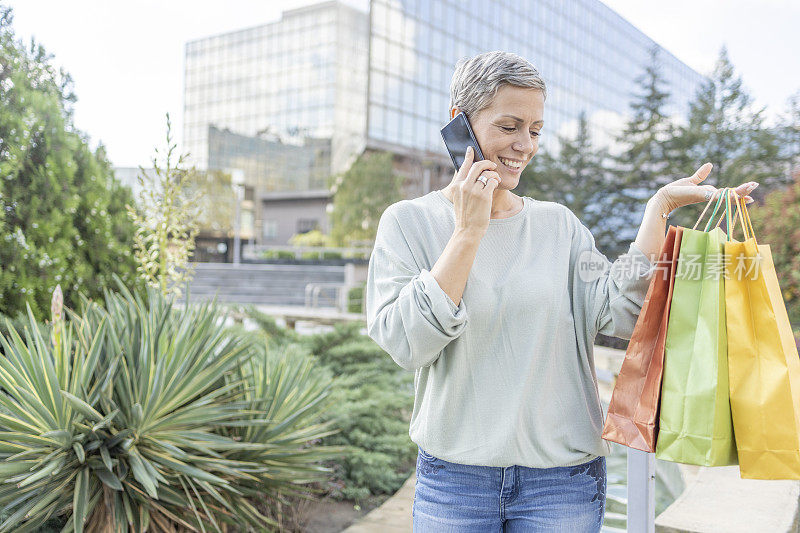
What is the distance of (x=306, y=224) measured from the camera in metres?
47.2

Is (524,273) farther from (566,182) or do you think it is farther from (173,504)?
(566,182)

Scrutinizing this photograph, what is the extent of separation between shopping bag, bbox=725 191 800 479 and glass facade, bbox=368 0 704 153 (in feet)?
122

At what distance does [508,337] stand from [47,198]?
4.05 metres

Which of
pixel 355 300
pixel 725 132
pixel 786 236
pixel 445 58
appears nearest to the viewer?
pixel 786 236

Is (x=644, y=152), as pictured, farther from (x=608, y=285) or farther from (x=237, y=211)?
(x=608, y=285)

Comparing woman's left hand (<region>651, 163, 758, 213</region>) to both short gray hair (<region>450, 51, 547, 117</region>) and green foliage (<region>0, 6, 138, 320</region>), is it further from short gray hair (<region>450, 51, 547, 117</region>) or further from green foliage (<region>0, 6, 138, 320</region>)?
green foliage (<region>0, 6, 138, 320</region>)

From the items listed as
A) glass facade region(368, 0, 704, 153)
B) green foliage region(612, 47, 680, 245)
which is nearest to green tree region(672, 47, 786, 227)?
green foliage region(612, 47, 680, 245)

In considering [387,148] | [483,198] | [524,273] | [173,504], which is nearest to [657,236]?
[524,273]

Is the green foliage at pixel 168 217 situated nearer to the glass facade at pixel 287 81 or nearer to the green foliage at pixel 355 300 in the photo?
the green foliage at pixel 355 300

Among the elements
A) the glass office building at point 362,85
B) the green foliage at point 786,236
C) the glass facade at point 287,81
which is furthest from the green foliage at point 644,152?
the green foliage at point 786,236

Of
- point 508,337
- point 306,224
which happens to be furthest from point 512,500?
point 306,224

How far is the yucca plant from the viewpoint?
2.41 meters

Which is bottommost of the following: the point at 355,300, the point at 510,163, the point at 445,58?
the point at 355,300

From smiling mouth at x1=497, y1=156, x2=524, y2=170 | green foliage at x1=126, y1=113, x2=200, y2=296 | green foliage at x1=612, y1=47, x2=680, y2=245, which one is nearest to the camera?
smiling mouth at x1=497, y1=156, x2=524, y2=170
